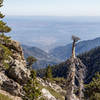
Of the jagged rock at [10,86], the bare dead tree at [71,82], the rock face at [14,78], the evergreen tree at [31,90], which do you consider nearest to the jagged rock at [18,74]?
the rock face at [14,78]

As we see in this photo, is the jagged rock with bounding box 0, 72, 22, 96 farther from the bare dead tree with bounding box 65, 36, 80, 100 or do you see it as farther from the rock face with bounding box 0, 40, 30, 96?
the bare dead tree with bounding box 65, 36, 80, 100

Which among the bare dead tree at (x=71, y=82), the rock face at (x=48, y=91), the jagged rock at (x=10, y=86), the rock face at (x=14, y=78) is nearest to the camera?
the bare dead tree at (x=71, y=82)

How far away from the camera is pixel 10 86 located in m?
34.3

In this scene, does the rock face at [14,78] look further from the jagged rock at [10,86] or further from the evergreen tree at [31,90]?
the evergreen tree at [31,90]

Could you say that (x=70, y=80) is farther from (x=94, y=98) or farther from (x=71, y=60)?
(x=94, y=98)

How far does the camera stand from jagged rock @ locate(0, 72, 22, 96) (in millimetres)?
33969

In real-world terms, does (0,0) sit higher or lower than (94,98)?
higher

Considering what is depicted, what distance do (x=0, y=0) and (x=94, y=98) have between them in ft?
106

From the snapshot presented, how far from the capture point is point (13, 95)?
33.6m

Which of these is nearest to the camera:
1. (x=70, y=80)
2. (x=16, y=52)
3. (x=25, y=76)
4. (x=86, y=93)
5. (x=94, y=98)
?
(x=70, y=80)

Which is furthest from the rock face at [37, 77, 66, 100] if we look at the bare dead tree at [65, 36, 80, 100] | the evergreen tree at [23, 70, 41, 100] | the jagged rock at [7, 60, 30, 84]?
the bare dead tree at [65, 36, 80, 100]

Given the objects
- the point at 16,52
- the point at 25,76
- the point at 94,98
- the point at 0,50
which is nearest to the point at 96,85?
the point at 94,98

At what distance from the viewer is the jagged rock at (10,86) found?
3397 cm

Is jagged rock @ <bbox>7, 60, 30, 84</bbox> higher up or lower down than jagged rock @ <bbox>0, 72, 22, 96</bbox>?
higher up
